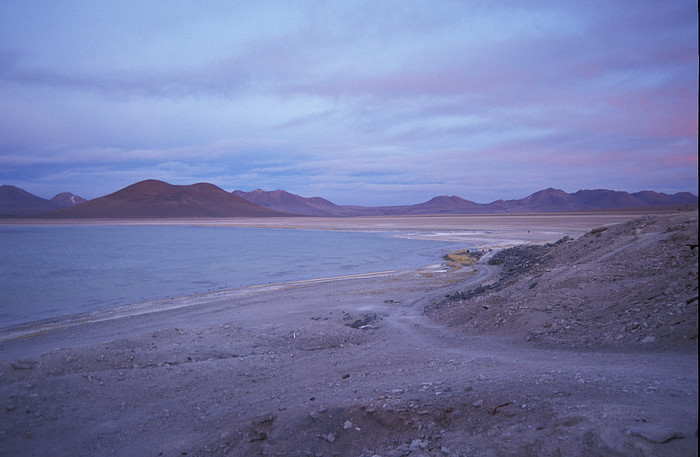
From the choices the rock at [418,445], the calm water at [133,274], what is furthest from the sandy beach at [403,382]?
the calm water at [133,274]

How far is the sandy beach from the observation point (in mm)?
3775

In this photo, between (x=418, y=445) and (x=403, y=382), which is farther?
(x=403, y=382)

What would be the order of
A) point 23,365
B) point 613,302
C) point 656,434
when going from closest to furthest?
point 656,434 < point 23,365 < point 613,302

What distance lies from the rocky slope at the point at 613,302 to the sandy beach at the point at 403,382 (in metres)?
0.04

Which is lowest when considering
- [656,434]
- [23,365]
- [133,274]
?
[133,274]

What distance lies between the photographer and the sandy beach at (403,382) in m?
3.78

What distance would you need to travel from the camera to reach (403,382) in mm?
5355

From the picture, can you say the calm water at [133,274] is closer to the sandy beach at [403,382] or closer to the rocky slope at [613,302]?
the sandy beach at [403,382]

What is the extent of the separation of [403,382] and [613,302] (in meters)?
4.10

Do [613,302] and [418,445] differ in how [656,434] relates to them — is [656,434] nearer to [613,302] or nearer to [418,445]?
[418,445]

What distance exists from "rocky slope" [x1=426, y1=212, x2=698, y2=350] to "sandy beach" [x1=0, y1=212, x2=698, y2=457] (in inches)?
1.5

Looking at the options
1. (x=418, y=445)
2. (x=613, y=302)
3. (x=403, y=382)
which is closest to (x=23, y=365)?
(x=403, y=382)

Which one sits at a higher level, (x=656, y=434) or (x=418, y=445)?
(x=656, y=434)

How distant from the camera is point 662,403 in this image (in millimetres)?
3701
